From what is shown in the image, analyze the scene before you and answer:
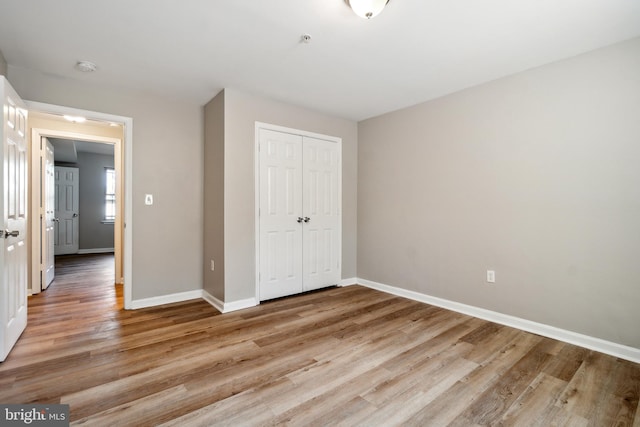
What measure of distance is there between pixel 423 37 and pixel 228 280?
9.45 ft

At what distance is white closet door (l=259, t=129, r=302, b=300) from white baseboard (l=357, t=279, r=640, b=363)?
4.71 ft

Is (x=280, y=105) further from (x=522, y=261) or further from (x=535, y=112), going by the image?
(x=522, y=261)

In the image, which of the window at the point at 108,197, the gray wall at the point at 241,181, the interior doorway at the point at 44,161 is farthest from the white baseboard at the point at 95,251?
the gray wall at the point at 241,181

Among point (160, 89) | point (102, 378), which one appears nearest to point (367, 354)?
point (102, 378)

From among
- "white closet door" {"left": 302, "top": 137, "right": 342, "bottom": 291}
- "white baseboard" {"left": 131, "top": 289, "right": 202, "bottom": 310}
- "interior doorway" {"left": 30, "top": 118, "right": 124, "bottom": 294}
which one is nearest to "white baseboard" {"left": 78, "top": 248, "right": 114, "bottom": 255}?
"interior doorway" {"left": 30, "top": 118, "right": 124, "bottom": 294}

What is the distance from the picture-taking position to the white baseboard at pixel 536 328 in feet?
7.51

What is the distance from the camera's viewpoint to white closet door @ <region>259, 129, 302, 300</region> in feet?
11.6

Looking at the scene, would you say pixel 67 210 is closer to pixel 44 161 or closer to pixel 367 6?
pixel 44 161

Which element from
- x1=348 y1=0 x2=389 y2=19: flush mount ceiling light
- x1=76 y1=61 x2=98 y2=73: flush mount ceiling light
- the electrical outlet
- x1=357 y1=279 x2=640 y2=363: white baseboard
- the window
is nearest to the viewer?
x1=348 y1=0 x2=389 y2=19: flush mount ceiling light

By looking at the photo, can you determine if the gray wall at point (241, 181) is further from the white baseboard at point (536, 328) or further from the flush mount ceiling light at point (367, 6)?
the white baseboard at point (536, 328)

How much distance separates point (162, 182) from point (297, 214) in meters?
1.62

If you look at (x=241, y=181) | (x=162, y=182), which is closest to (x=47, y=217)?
(x=162, y=182)

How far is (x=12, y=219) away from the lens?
2309 mm

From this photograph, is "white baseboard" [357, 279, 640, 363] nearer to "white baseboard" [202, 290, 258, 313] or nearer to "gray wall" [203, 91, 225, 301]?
"white baseboard" [202, 290, 258, 313]
